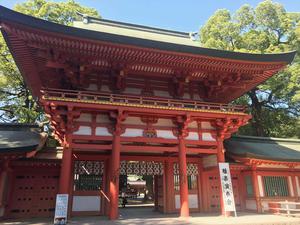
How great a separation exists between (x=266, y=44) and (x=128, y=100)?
861 inches

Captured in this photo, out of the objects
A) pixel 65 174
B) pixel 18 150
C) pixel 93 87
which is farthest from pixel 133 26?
pixel 65 174

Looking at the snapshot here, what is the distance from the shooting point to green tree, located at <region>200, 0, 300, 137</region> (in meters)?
26.5

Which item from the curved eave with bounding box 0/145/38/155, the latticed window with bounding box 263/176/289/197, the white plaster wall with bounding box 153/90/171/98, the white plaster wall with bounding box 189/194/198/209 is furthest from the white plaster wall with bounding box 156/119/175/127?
the latticed window with bounding box 263/176/289/197

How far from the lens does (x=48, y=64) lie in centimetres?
1070

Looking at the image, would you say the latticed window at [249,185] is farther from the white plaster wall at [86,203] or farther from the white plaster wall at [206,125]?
the white plaster wall at [86,203]

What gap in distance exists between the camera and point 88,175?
1298 cm

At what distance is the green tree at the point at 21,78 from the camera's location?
23.0 metres

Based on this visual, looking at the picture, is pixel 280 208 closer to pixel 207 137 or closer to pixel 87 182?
pixel 207 137

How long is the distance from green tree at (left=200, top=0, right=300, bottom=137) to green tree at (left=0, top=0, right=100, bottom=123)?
49.4ft

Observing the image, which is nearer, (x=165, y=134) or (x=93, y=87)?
(x=165, y=134)

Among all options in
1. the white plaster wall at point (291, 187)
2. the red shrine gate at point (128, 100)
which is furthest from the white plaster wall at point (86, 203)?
the white plaster wall at point (291, 187)

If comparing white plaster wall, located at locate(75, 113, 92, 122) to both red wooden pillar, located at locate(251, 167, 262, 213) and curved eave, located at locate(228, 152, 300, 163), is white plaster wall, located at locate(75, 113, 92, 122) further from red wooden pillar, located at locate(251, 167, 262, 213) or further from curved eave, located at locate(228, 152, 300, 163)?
red wooden pillar, located at locate(251, 167, 262, 213)

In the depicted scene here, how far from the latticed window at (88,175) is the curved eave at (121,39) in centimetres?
629

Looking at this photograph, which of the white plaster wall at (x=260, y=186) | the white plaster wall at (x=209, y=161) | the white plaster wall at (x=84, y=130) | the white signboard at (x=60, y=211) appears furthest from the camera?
the white plaster wall at (x=260, y=186)
